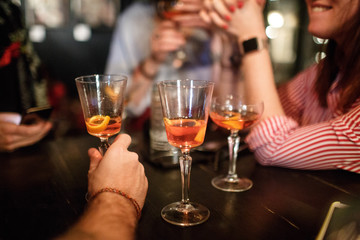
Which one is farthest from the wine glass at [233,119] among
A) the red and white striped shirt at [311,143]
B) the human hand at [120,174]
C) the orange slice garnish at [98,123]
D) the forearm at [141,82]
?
the forearm at [141,82]

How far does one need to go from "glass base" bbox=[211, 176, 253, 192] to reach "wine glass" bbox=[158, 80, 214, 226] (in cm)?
17

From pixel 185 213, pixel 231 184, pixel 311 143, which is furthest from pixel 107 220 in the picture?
pixel 311 143

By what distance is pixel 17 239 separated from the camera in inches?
28.7

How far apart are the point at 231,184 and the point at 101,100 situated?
507mm

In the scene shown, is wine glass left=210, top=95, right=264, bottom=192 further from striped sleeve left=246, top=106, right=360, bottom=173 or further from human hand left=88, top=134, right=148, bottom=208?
human hand left=88, top=134, right=148, bottom=208

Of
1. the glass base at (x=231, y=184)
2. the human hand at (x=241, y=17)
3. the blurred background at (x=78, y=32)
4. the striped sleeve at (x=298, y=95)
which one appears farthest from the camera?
the blurred background at (x=78, y=32)

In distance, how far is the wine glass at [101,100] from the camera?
0.90 meters

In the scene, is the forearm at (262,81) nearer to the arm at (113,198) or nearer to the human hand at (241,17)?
the human hand at (241,17)

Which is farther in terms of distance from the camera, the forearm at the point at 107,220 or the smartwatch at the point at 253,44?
the smartwatch at the point at 253,44

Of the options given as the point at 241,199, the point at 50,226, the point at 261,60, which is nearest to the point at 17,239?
the point at 50,226

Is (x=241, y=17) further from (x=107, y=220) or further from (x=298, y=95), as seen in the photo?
(x=107, y=220)

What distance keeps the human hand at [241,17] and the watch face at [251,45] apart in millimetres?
55

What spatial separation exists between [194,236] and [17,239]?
0.42 meters

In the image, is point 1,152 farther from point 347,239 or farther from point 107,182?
point 347,239
